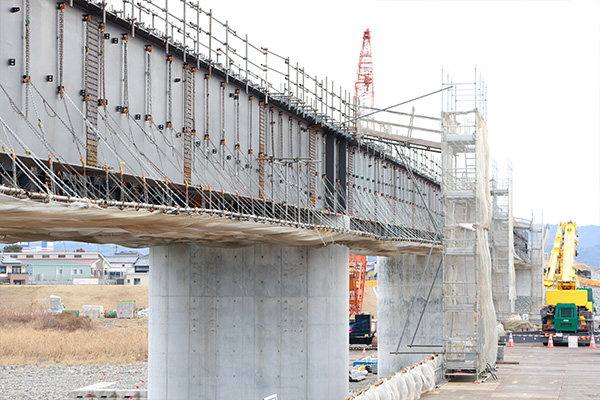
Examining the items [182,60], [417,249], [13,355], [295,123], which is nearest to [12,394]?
[13,355]

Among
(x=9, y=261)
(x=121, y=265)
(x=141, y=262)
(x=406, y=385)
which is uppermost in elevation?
(x=406, y=385)

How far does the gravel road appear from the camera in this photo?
166 ft

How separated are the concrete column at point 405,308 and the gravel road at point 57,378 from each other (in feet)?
44.2

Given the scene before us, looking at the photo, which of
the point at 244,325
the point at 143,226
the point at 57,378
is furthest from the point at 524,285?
the point at 143,226

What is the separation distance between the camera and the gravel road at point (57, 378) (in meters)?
50.6

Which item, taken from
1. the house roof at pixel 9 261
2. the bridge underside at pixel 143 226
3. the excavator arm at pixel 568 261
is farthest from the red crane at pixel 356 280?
the house roof at pixel 9 261

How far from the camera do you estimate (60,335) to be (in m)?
77.6

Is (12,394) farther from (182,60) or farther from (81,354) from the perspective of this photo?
(182,60)

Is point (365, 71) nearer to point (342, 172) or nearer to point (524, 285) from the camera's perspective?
point (524, 285)

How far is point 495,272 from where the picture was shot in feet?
215

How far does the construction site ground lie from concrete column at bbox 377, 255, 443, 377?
429cm

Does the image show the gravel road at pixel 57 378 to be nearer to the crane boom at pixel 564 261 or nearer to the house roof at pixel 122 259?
the crane boom at pixel 564 261

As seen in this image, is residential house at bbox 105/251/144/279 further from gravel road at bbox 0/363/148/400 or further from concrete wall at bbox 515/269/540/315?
gravel road at bbox 0/363/148/400

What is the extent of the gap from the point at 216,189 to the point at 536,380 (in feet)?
50.9
